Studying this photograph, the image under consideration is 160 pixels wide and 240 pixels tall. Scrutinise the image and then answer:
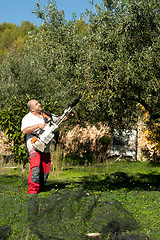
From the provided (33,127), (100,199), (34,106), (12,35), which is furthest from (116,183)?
(12,35)

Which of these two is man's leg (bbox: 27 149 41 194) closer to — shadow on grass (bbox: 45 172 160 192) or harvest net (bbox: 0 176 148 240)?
shadow on grass (bbox: 45 172 160 192)

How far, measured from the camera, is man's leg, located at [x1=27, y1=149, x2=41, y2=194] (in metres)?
6.46

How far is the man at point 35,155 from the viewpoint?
648 centimetres

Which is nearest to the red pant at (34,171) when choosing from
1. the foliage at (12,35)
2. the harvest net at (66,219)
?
the harvest net at (66,219)

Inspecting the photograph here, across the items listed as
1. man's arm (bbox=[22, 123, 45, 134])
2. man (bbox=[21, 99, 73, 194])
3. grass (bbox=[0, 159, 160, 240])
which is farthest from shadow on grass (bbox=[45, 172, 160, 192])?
man's arm (bbox=[22, 123, 45, 134])

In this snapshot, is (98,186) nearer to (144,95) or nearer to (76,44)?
(144,95)

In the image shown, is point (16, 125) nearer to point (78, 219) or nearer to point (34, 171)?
point (34, 171)

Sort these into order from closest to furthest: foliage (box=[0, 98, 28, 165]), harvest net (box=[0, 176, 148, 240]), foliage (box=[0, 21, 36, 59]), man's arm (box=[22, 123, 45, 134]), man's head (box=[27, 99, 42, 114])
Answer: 1. harvest net (box=[0, 176, 148, 240])
2. man's arm (box=[22, 123, 45, 134])
3. man's head (box=[27, 99, 42, 114])
4. foliage (box=[0, 98, 28, 165])
5. foliage (box=[0, 21, 36, 59])

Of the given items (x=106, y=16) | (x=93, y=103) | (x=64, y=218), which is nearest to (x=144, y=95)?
(x=93, y=103)

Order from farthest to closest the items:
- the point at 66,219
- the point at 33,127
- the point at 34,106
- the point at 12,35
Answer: the point at 12,35
the point at 34,106
the point at 33,127
the point at 66,219

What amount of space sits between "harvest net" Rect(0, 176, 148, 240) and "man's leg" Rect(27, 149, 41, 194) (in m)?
0.88

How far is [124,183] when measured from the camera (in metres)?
8.38

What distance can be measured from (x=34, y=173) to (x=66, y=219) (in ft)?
6.82

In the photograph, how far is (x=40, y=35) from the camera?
292 inches
